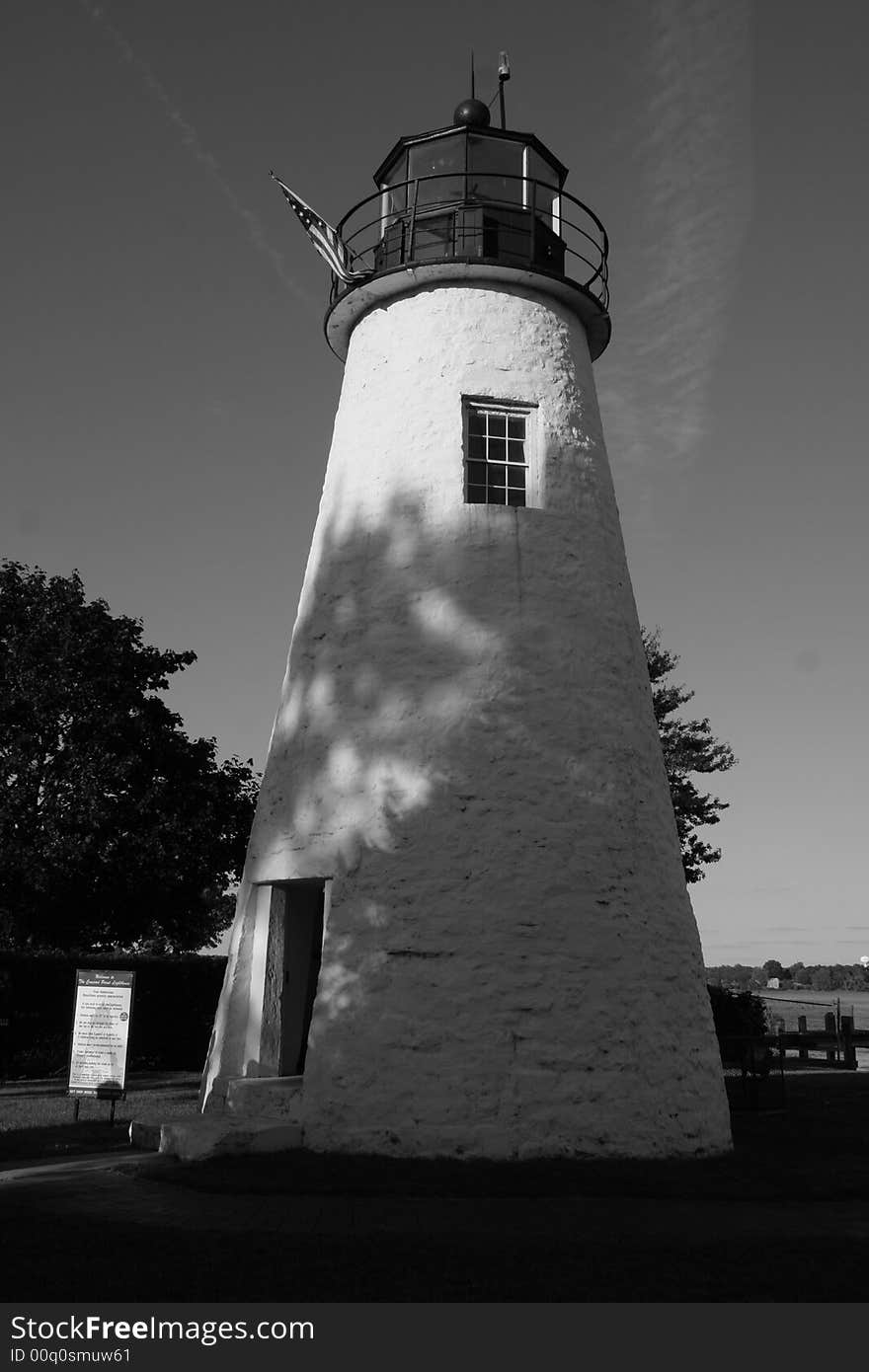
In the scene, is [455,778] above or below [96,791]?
below

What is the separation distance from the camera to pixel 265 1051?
13.0m

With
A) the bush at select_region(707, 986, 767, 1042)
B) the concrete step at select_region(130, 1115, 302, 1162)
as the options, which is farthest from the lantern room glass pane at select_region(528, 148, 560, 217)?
the bush at select_region(707, 986, 767, 1042)

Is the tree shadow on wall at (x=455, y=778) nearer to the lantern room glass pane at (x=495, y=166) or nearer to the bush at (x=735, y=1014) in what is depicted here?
the lantern room glass pane at (x=495, y=166)

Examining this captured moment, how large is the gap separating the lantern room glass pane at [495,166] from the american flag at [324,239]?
1896mm

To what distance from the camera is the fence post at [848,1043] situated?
2250 cm

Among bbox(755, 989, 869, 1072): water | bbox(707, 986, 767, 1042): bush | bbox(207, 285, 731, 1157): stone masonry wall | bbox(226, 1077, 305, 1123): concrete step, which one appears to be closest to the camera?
bbox(207, 285, 731, 1157): stone masonry wall

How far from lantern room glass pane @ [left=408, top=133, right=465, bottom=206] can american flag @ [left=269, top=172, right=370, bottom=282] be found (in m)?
1.22

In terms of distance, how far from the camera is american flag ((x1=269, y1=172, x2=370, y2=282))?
587 inches

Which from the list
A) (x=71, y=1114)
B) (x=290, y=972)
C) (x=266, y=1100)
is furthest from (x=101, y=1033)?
(x=266, y=1100)

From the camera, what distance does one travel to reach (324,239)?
49.4 feet

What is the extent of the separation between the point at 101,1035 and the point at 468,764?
6.34 m

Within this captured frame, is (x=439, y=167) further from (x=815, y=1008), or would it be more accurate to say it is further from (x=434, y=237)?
(x=815, y=1008)

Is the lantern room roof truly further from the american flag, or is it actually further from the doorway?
the doorway

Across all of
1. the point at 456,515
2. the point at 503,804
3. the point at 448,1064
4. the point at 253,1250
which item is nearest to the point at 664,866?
the point at 503,804
